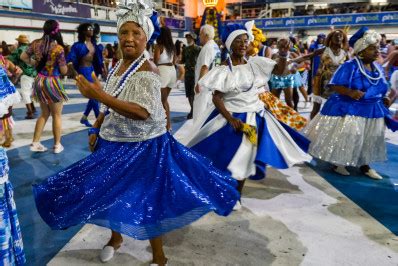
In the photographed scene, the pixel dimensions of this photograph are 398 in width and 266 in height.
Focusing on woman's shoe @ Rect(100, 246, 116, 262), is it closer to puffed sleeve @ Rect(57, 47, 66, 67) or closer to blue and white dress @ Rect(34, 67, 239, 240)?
blue and white dress @ Rect(34, 67, 239, 240)

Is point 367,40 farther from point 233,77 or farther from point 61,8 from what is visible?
point 61,8

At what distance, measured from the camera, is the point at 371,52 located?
406 centimetres

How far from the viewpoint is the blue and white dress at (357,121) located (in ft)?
13.6

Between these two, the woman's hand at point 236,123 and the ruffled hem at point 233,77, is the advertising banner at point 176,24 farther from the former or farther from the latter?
the woman's hand at point 236,123

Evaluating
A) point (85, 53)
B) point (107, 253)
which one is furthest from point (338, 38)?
point (107, 253)

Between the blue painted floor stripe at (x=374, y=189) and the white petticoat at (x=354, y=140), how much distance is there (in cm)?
22

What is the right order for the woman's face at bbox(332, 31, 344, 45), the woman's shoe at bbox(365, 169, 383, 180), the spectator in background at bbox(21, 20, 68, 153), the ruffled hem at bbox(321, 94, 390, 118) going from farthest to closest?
the woman's face at bbox(332, 31, 344, 45) → the spectator in background at bbox(21, 20, 68, 153) → the woman's shoe at bbox(365, 169, 383, 180) → the ruffled hem at bbox(321, 94, 390, 118)

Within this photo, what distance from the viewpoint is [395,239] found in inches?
118

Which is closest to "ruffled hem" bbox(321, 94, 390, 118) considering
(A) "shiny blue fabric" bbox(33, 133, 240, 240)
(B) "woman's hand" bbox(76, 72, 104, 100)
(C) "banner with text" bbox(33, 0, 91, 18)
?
(A) "shiny blue fabric" bbox(33, 133, 240, 240)

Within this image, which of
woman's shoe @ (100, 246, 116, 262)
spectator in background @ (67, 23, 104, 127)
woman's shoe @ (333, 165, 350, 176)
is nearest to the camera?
→ woman's shoe @ (100, 246, 116, 262)

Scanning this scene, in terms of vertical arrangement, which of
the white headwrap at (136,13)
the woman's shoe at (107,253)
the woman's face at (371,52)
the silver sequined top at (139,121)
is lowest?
the woman's shoe at (107,253)

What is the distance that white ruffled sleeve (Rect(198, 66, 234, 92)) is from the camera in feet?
10.8

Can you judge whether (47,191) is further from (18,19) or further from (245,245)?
(18,19)

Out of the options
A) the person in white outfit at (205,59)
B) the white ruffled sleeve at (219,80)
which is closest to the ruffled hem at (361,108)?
the white ruffled sleeve at (219,80)
